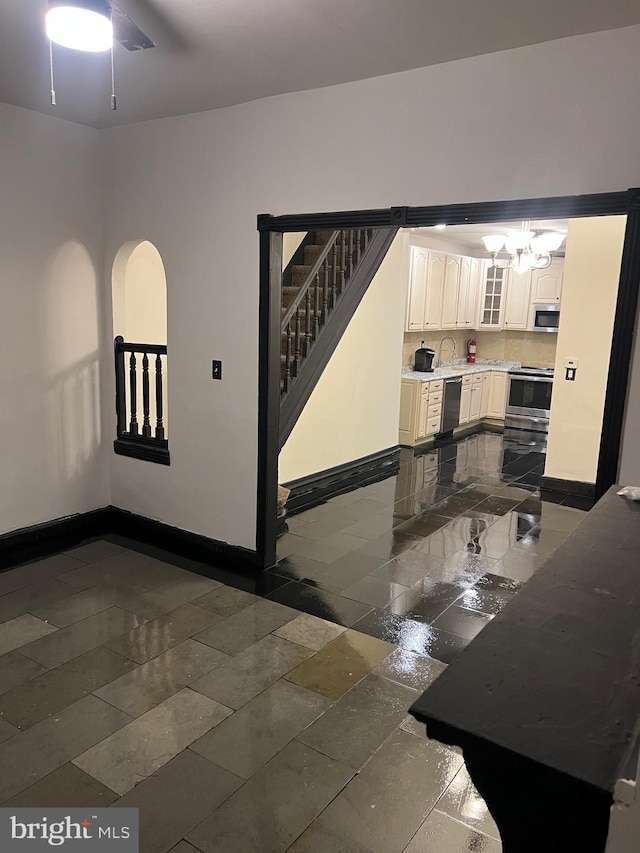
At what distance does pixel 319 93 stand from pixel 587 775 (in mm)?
3414

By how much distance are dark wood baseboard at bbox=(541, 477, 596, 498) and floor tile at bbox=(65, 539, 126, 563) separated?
13.0ft

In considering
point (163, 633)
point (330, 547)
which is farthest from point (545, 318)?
point (163, 633)

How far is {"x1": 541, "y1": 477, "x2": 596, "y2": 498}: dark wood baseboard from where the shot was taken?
5914 millimetres

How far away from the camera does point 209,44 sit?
9.12 ft

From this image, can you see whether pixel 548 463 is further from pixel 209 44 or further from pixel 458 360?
pixel 209 44

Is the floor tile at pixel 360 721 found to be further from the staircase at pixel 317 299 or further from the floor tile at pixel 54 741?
the staircase at pixel 317 299

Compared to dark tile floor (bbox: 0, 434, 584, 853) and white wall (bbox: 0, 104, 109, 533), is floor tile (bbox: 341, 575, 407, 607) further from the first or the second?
white wall (bbox: 0, 104, 109, 533)

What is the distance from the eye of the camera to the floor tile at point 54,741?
223cm

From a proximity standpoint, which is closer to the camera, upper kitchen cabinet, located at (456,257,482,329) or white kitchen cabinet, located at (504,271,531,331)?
upper kitchen cabinet, located at (456,257,482,329)

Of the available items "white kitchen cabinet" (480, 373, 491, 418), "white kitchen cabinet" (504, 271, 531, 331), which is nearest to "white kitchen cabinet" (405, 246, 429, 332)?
"white kitchen cabinet" (480, 373, 491, 418)

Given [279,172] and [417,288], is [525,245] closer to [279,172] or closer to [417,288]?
[417,288]

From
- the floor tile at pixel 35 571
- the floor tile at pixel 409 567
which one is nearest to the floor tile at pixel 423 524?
the floor tile at pixel 409 567

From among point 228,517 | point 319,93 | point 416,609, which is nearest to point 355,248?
point 319,93

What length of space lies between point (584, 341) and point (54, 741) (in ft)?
17.1
